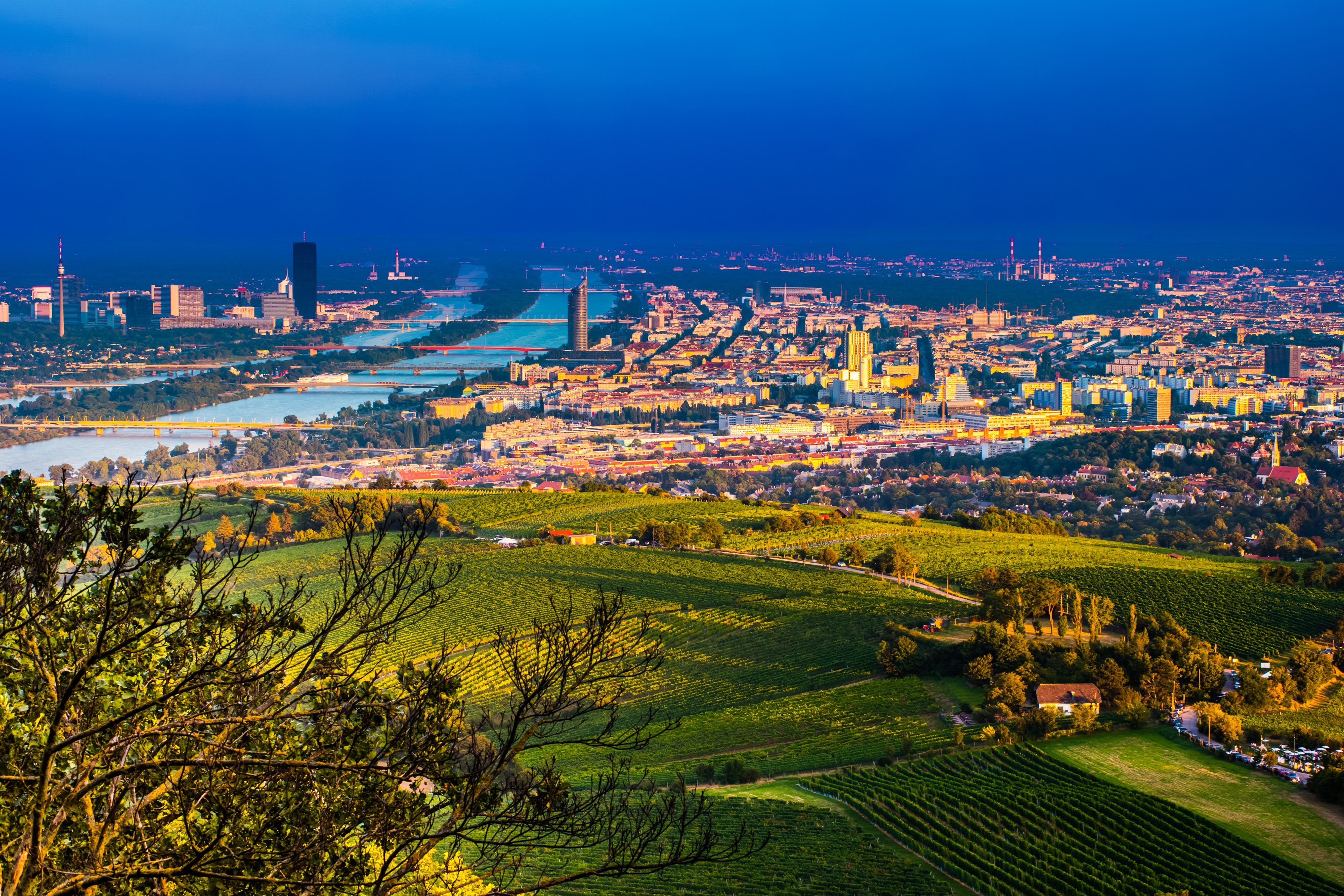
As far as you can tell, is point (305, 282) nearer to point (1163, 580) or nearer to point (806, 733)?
point (1163, 580)

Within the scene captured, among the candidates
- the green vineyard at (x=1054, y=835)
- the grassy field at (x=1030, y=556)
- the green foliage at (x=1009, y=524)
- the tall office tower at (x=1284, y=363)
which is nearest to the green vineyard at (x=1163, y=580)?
the grassy field at (x=1030, y=556)

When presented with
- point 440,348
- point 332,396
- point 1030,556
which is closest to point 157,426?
point 332,396

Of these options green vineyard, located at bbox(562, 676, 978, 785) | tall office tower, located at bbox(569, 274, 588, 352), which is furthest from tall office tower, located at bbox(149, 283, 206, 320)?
green vineyard, located at bbox(562, 676, 978, 785)

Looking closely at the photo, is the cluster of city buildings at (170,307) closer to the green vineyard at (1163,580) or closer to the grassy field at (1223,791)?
the green vineyard at (1163,580)

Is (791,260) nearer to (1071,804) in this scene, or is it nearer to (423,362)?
(423,362)

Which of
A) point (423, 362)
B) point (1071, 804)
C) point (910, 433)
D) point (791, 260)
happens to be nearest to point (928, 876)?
point (1071, 804)

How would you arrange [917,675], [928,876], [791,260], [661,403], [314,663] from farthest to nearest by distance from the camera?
1. [791,260]
2. [661,403]
3. [917,675]
4. [928,876]
5. [314,663]
